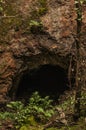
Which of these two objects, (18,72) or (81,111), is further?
(18,72)

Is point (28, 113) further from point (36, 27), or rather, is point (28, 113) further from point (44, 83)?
point (44, 83)

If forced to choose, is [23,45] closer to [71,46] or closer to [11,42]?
[11,42]

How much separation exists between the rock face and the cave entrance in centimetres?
82

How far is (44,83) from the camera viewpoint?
31.8ft

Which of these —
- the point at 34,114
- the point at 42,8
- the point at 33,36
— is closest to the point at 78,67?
the point at 34,114

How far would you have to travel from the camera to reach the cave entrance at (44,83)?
9133 millimetres

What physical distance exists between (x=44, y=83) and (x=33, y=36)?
6.61 feet

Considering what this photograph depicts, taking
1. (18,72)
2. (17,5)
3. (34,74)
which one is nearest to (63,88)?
(34,74)

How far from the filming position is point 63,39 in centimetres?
818

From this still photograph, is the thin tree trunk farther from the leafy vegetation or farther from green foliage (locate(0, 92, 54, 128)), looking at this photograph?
green foliage (locate(0, 92, 54, 128))

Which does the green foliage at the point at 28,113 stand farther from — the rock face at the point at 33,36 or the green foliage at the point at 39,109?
the rock face at the point at 33,36

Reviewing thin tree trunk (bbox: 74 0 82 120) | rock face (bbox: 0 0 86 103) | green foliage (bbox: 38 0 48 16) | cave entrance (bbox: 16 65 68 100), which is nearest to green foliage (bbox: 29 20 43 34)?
rock face (bbox: 0 0 86 103)

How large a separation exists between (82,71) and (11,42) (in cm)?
201

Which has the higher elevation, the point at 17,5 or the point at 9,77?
the point at 17,5
